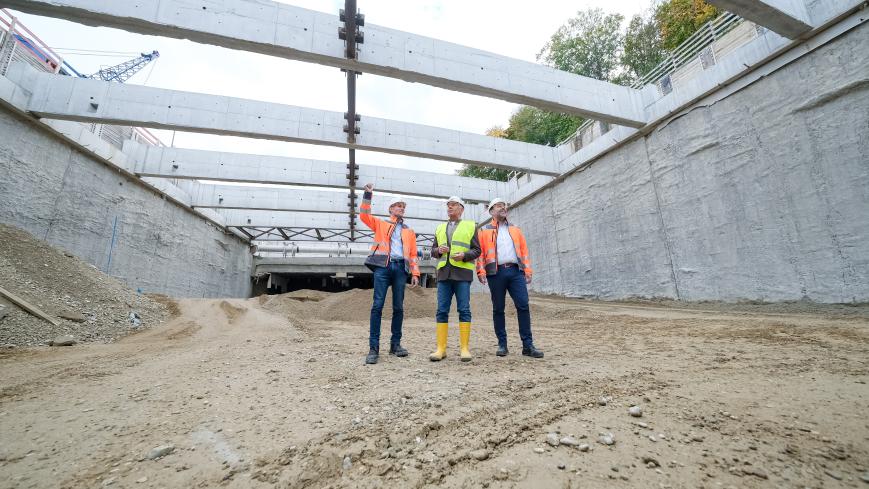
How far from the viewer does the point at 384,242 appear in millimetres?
3730

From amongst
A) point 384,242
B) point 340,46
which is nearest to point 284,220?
point 340,46

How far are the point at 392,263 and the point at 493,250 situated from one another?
1197 millimetres

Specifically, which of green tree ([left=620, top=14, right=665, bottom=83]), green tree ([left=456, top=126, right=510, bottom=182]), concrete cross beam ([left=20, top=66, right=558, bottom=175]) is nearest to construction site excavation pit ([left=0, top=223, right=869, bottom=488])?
concrete cross beam ([left=20, top=66, right=558, bottom=175])

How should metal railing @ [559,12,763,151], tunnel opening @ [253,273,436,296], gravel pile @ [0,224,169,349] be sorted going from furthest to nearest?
tunnel opening @ [253,273,436,296] < metal railing @ [559,12,763,151] < gravel pile @ [0,224,169,349]

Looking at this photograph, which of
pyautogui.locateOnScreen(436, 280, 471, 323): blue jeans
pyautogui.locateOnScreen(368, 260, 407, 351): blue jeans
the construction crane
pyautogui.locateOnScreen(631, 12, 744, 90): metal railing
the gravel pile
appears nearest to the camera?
pyautogui.locateOnScreen(436, 280, 471, 323): blue jeans

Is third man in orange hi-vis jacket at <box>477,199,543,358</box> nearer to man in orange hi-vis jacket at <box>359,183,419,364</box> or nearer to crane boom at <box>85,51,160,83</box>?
man in orange hi-vis jacket at <box>359,183,419,364</box>

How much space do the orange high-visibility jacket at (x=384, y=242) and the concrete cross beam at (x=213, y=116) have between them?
510cm

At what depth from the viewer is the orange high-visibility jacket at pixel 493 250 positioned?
3.76 m

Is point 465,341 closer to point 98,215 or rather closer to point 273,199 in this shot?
point 98,215

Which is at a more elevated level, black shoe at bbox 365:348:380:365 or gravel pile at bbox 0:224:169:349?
gravel pile at bbox 0:224:169:349

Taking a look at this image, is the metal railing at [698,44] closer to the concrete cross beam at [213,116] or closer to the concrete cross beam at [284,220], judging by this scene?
the concrete cross beam at [213,116]

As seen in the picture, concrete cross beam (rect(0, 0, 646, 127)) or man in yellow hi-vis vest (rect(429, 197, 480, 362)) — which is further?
concrete cross beam (rect(0, 0, 646, 127))

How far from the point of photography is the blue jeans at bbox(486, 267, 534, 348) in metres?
3.57

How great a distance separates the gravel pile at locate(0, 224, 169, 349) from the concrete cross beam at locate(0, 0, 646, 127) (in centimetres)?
398
